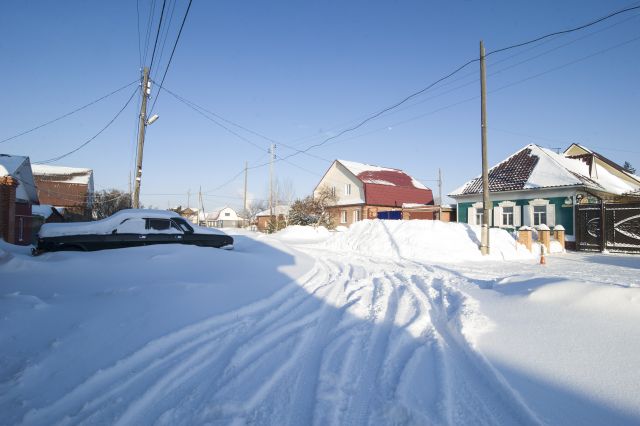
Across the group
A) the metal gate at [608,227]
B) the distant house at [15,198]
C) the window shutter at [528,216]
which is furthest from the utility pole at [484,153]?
the distant house at [15,198]

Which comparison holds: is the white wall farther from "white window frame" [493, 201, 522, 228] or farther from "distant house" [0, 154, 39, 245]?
"distant house" [0, 154, 39, 245]

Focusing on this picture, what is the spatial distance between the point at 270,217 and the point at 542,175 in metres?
23.5

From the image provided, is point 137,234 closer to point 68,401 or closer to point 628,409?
point 68,401

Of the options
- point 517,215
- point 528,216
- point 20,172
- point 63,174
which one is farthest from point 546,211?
point 63,174

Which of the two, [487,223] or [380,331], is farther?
[487,223]

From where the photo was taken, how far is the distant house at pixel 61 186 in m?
42.7

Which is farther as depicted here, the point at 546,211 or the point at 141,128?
the point at 546,211

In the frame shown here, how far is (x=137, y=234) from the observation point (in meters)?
9.03

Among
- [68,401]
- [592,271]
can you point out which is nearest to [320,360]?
[68,401]

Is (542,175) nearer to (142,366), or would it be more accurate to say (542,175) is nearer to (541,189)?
(541,189)

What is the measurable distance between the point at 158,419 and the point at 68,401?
0.84m

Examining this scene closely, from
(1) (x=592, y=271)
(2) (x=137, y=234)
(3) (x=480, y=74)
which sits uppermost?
(3) (x=480, y=74)

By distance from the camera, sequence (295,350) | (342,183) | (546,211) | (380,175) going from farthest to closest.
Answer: (380,175) < (342,183) < (546,211) < (295,350)

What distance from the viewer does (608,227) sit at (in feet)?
54.6
